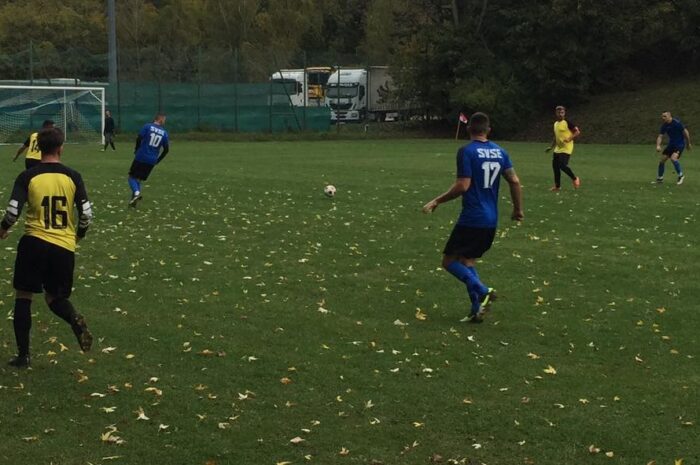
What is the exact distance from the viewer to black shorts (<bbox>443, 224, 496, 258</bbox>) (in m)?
8.30

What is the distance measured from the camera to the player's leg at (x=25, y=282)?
257 inches

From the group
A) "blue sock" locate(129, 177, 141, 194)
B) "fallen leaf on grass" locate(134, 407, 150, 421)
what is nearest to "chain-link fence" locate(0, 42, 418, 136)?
"blue sock" locate(129, 177, 141, 194)

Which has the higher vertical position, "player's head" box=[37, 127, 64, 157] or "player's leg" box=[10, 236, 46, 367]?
"player's head" box=[37, 127, 64, 157]

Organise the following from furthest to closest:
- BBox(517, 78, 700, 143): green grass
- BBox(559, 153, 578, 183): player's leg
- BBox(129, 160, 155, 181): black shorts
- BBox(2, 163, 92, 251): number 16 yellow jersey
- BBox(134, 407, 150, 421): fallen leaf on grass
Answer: BBox(517, 78, 700, 143): green grass < BBox(559, 153, 578, 183): player's leg < BBox(129, 160, 155, 181): black shorts < BBox(2, 163, 92, 251): number 16 yellow jersey < BBox(134, 407, 150, 421): fallen leaf on grass

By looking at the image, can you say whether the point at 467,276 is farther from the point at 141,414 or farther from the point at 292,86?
the point at 292,86

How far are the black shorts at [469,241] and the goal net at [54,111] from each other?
3469cm

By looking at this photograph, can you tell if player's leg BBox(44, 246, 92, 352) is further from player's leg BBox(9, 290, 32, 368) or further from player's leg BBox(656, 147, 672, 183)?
player's leg BBox(656, 147, 672, 183)

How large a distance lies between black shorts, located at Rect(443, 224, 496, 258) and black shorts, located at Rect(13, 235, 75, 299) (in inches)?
144

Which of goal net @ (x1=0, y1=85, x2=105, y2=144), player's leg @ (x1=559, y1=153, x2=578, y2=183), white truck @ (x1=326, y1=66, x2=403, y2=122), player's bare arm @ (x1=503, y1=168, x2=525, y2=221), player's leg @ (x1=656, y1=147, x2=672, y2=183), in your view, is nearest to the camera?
player's bare arm @ (x1=503, y1=168, x2=525, y2=221)

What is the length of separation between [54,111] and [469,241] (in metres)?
36.9

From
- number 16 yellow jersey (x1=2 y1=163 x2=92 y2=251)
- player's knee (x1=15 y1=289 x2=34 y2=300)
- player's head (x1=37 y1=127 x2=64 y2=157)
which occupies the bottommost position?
player's knee (x1=15 y1=289 x2=34 y2=300)

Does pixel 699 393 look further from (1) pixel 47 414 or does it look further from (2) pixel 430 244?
(2) pixel 430 244

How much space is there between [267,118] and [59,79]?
11.7 metres

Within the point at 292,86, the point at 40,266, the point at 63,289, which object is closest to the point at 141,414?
the point at 63,289
